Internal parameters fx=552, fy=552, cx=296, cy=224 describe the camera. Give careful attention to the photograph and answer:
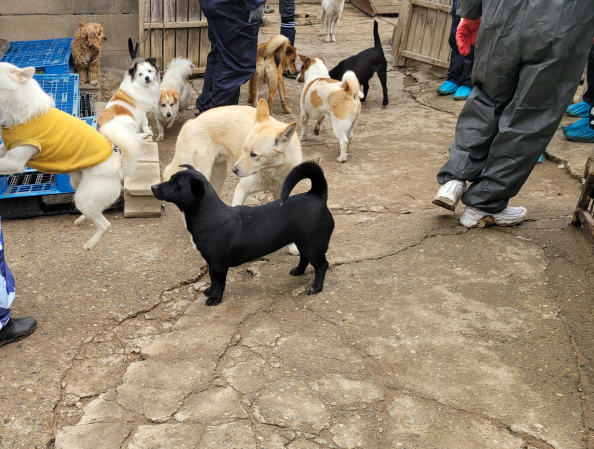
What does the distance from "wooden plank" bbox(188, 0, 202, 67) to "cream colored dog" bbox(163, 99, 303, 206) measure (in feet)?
13.4

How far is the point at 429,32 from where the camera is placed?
8.30 meters

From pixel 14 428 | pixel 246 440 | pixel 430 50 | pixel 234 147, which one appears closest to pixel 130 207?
pixel 234 147

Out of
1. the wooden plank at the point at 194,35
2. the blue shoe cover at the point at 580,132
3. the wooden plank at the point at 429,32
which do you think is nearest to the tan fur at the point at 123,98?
the wooden plank at the point at 194,35

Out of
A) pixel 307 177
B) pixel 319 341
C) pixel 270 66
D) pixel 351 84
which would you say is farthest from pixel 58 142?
pixel 270 66

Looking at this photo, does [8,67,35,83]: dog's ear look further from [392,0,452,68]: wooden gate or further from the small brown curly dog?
[392,0,452,68]: wooden gate

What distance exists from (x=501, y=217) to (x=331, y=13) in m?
7.28

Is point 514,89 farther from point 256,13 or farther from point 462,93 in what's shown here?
point 462,93

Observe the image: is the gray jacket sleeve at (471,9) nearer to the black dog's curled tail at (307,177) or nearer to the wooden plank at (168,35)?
the black dog's curled tail at (307,177)

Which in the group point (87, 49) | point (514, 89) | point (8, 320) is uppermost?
point (514, 89)

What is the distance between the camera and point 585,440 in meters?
2.19

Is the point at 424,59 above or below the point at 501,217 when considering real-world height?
above

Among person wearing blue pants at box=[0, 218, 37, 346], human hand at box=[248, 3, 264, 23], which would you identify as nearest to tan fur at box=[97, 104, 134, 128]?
human hand at box=[248, 3, 264, 23]

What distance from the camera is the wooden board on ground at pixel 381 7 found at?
40.4 ft

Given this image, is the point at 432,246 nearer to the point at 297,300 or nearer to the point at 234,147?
the point at 297,300
